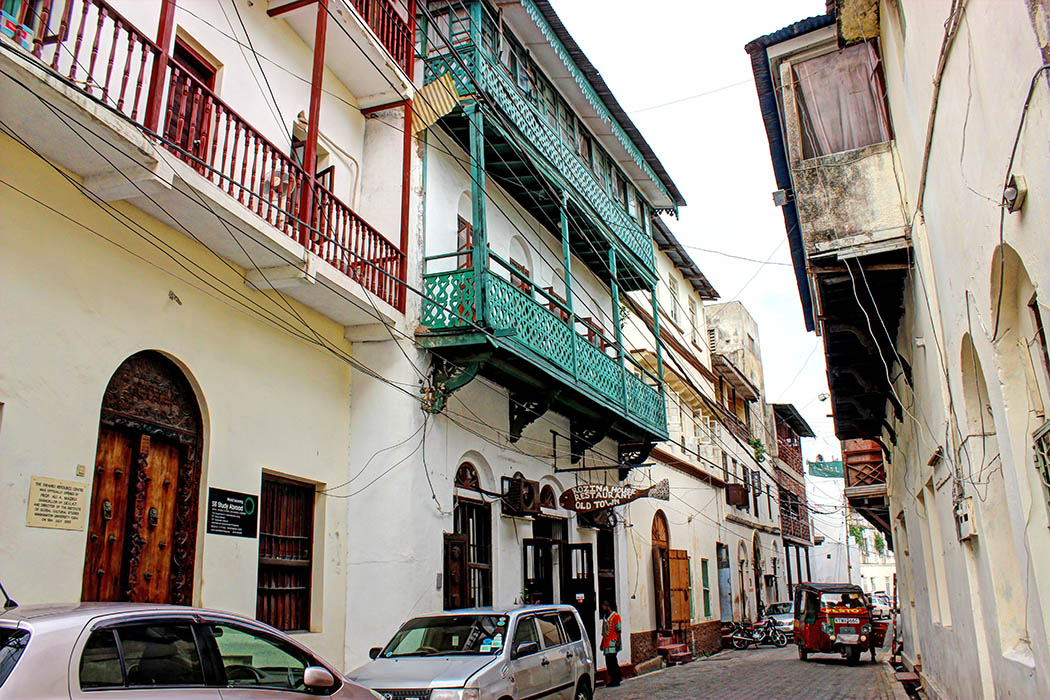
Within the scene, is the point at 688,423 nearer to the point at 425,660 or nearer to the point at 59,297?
the point at 425,660

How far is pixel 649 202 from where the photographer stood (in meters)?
23.6

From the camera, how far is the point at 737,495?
30.4 meters

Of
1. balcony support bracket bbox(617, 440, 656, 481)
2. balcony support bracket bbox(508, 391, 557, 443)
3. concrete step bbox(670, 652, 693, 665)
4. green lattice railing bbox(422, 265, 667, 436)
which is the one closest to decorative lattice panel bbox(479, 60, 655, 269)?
green lattice railing bbox(422, 265, 667, 436)

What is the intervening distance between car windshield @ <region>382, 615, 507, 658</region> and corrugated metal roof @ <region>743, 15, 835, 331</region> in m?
6.84

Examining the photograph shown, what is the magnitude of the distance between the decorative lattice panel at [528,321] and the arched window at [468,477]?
2323mm

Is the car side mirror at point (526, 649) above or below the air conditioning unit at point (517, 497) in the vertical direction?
below

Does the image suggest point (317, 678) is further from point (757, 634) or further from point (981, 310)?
point (757, 634)

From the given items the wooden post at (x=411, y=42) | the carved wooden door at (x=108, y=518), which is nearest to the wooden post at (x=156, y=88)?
the carved wooden door at (x=108, y=518)

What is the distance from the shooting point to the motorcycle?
28062mm

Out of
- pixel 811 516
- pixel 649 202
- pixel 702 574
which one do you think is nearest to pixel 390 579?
pixel 649 202

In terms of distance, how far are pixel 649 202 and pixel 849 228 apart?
13.9 meters

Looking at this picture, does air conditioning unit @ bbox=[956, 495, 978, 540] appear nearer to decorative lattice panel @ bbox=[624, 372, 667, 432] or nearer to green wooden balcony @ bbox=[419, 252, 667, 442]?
green wooden balcony @ bbox=[419, 252, 667, 442]

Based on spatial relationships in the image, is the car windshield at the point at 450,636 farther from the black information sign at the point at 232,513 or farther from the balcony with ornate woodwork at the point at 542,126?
the balcony with ornate woodwork at the point at 542,126

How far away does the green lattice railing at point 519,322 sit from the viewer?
39.8 feet
